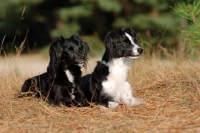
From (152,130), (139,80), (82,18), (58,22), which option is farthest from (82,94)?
(58,22)

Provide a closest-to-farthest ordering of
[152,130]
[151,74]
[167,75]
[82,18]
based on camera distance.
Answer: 1. [152,130]
2. [167,75]
3. [151,74]
4. [82,18]

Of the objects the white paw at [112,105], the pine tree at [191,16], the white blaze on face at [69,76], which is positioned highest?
the pine tree at [191,16]

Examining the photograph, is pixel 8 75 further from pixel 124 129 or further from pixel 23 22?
pixel 23 22

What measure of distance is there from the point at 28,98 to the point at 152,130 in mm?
2367

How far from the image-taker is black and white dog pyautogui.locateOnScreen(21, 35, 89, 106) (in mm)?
5715

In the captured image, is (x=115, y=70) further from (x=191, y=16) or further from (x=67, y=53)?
(x=191, y=16)

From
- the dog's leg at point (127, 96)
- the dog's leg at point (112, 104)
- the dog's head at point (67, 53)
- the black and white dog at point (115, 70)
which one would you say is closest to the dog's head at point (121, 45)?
the black and white dog at point (115, 70)

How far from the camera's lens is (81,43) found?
231 inches

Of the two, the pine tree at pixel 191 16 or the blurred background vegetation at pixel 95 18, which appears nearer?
the pine tree at pixel 191 16

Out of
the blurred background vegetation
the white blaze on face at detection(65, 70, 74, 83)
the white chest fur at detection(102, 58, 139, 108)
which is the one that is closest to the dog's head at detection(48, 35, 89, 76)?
the white blaze on face at detection(65, 70, 74, 83)

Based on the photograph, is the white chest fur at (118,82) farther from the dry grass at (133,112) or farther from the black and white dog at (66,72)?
the black and white dog at (66,72)

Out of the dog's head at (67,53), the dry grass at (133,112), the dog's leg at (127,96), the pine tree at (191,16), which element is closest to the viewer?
the dry grass at (133,112)

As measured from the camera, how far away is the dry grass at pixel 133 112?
4.50 meters

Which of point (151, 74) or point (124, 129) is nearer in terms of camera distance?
point (124, 129)
